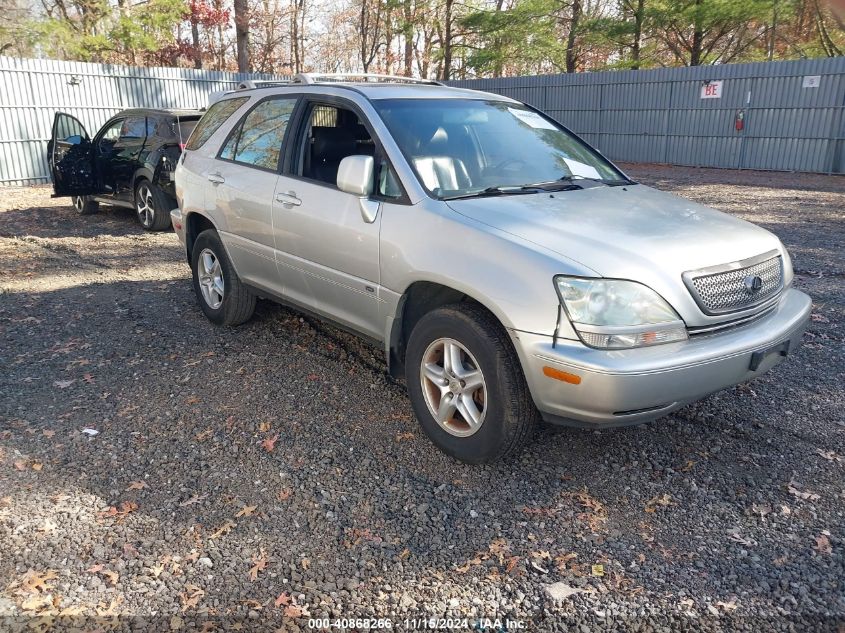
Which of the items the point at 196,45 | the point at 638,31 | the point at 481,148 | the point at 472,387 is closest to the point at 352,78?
the point at 481,148

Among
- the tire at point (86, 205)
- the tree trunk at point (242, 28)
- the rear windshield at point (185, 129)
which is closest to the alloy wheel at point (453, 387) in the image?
the rear windshield at point (185, 129)

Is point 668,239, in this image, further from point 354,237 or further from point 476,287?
point 354,237

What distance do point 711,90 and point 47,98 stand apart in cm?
1594

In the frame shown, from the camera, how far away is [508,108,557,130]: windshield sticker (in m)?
4.71

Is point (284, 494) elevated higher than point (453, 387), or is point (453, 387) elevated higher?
point (453, 387)

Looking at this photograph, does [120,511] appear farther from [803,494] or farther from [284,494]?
[803,494]

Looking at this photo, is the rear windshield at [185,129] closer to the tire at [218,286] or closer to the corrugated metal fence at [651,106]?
the tire at [218,286]

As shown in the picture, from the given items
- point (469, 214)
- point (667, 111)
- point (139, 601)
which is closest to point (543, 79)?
point (667, 111)

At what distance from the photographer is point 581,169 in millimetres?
4434

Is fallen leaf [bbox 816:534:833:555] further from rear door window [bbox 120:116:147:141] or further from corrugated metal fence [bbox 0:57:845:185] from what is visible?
corrugated metal fence [bbox 0:57:845:185]

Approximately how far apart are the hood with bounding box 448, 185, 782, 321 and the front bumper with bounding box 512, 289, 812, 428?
9.0 inches

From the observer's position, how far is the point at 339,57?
40.1 metres

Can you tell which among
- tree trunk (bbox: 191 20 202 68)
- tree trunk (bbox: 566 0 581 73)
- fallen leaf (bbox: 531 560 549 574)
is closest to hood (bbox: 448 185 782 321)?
fallen leaf (bbox: 531 560 549 574)

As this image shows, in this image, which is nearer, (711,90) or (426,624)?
(426,624)
